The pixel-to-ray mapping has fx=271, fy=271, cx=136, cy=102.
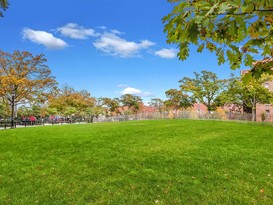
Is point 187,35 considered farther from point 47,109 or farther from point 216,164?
point 47,109

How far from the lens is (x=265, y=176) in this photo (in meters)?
7.65

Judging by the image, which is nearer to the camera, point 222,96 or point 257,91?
point 257,91

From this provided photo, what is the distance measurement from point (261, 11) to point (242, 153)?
920 centimetres

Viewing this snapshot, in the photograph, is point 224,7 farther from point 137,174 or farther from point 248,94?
point 248,94

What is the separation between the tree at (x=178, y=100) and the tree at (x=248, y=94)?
1244 cm

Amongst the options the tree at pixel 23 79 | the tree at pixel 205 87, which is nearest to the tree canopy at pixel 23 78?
the tree at pixel 23 79

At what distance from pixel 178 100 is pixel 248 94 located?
2109 cm

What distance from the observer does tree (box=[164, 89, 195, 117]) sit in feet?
200

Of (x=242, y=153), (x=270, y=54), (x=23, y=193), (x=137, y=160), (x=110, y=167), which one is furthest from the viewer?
(x=242, y=153)

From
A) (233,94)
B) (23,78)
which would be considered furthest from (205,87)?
(23,78)

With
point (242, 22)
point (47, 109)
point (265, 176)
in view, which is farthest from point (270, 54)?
point (47, 109)

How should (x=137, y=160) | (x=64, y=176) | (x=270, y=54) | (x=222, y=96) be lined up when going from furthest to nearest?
(x=222, y=96) → (x=137, y=160) → (x=64, y=176) → (x=270, y=54)

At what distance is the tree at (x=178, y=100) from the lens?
6091 cm

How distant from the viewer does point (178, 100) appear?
205 ft
